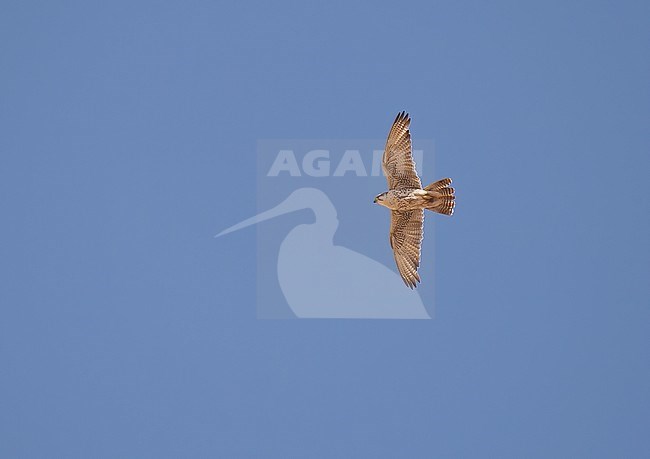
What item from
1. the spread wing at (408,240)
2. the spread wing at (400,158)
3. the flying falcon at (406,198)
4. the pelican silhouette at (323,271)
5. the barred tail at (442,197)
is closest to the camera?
the barred tail at (442,197)

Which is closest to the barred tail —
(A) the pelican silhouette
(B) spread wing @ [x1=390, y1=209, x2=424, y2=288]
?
(B) spread wing @ [x1=390, y1=209, x2=424, y2=288]

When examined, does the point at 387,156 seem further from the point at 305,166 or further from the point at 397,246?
the point at 305,166

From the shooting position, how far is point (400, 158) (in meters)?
12.5

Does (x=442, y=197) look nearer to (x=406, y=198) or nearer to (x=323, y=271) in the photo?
(x=406, y=198)

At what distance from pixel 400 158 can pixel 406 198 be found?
1.75 ft

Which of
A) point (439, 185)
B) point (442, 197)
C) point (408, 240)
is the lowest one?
point (408, 240)

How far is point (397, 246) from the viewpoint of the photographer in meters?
13.0

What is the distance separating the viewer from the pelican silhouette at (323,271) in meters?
22.2

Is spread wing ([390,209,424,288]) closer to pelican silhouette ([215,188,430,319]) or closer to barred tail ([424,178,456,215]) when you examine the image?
barred tail ([424,178,456,215])

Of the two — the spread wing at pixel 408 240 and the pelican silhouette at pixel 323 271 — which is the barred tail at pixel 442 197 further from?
the pelican silhouette at pixel 323 271

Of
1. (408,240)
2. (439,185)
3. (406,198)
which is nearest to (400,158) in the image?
(406,198)

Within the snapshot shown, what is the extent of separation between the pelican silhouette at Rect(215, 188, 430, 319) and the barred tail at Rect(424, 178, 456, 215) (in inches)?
374

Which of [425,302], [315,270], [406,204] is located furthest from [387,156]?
[425,302]

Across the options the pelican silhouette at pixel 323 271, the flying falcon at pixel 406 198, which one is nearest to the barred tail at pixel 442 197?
the flying falcon at pixel 406 198
